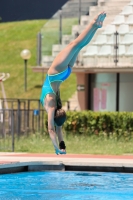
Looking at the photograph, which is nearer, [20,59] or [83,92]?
[83,92]

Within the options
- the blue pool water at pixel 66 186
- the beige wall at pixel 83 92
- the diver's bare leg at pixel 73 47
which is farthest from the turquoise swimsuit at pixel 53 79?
the beige wall at pixel 83 92

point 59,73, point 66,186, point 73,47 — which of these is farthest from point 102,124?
point 66,186

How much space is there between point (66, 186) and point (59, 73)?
3048mm

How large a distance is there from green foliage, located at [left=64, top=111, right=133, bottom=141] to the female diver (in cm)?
630

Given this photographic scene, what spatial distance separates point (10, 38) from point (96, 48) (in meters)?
16.6

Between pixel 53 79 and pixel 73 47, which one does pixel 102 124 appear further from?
pixel 73 47

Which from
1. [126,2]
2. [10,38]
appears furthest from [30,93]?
[10,38]

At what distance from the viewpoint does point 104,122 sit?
850 inches

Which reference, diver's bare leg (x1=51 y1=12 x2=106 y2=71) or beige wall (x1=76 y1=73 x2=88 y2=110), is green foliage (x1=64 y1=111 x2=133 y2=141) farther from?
diver's bare leg (x1=51 y1=12 x2=106 y2=71)

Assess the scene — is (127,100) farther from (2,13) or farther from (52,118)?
(2,13)

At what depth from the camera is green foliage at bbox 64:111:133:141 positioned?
21.2m

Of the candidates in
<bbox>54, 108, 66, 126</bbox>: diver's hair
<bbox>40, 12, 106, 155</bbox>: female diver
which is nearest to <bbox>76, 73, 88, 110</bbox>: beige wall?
<bbox>40, 12, 106, 155</bbox>: female diver

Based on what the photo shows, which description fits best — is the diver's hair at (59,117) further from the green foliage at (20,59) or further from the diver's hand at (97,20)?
the green foliage at (20,59)

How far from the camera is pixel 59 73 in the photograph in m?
14.5
